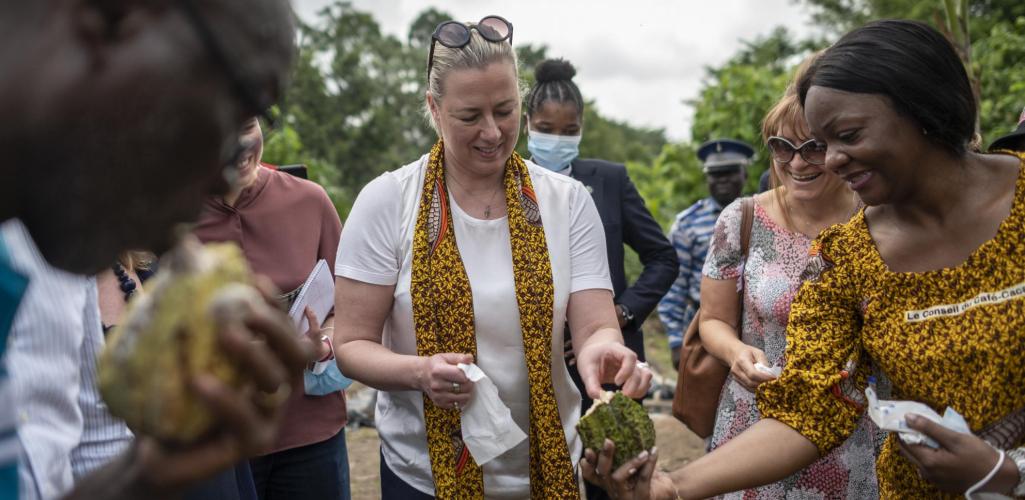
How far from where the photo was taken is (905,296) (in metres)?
2.33

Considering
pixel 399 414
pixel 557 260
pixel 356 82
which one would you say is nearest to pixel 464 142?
pixel 557 260

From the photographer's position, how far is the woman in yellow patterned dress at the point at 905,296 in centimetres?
217

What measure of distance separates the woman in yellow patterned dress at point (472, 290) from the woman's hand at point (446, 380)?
132mm

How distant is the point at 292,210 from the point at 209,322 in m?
2.54

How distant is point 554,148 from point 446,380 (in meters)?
2.27

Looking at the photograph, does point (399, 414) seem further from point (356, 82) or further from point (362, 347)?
point (356, 82)

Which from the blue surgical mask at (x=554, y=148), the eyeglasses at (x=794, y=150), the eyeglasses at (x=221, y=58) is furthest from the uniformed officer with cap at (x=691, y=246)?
the eyeglasses at (x=221, y=58)

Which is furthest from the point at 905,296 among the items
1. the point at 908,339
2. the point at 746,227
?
the point at 746,227

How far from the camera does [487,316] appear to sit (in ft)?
9.87

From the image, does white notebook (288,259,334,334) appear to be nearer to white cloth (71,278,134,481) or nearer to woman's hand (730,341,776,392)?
white cloth (71,278,134,481)

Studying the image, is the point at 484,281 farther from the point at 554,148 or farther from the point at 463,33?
the point at 554,148

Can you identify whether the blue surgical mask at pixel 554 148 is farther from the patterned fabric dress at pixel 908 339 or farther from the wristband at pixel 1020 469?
the wristband at pixel 1020 469

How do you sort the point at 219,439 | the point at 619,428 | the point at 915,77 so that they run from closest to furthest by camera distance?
the point at 219,439 → the point at 915,77 → the point at 619,428

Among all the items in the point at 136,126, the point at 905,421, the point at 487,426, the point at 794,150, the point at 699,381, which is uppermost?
the point at 136,126
